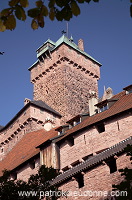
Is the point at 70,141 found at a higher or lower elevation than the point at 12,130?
lower

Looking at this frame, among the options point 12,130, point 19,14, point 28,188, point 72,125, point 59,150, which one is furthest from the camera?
point 12,130

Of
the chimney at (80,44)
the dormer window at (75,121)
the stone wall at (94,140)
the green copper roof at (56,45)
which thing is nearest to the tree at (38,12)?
the stone wall at (94,140)

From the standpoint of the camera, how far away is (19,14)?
4.59 meters

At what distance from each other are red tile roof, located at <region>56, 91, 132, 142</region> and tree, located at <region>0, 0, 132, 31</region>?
54.0 feet

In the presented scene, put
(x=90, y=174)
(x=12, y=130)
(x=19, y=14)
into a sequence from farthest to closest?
1. (x=12, y=130)
2. (x=90, y=174)
3. (x=19, y=14)

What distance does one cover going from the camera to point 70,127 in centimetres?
2505

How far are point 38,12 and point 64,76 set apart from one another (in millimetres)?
37365

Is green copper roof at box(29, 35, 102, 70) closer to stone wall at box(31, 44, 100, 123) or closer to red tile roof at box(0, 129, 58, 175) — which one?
stone wall at box(31, 44, 100, 123)

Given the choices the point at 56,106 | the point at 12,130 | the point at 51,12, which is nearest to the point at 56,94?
the point at 56,106

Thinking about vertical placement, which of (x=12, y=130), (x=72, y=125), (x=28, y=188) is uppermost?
(x=12, y=130)

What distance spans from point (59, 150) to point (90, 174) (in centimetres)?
661

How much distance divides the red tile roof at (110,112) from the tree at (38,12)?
1647cm

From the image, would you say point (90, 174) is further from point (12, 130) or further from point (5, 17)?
point (12, 130)

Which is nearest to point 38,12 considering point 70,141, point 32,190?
point 32,190
